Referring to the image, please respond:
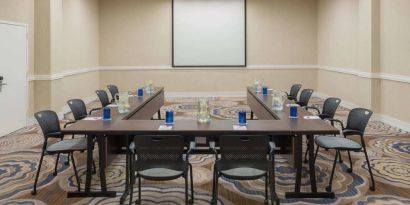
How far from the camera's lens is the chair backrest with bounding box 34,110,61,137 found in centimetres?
428

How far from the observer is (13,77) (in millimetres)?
7129

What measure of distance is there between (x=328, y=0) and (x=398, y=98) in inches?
185

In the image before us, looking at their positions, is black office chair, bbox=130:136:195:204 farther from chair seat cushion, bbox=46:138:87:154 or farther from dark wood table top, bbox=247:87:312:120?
dark wood table top, bbox=247:87:312:120

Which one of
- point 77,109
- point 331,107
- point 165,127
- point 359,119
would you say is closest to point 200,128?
point 165,127

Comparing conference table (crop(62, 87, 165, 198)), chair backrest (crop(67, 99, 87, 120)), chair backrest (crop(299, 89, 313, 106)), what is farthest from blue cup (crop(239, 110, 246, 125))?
chair backrest (crop(299, 89, 313, 106))

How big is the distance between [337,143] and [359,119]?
469mm

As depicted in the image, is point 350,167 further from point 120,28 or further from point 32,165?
point 120,28

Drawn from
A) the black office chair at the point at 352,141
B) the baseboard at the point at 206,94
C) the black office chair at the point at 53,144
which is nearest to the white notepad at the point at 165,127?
the black office chair at the point at 53,144

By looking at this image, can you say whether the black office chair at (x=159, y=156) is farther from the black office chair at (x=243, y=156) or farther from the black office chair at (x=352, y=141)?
the black office chair at (x=352, y=141)

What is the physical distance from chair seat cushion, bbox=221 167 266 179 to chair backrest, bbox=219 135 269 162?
8 cm

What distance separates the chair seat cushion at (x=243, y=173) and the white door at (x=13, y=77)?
498 cm

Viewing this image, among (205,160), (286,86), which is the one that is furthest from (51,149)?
(286,86)

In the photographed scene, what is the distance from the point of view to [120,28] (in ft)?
40.7

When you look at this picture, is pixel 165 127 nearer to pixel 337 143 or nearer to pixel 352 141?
pixel 337 143
